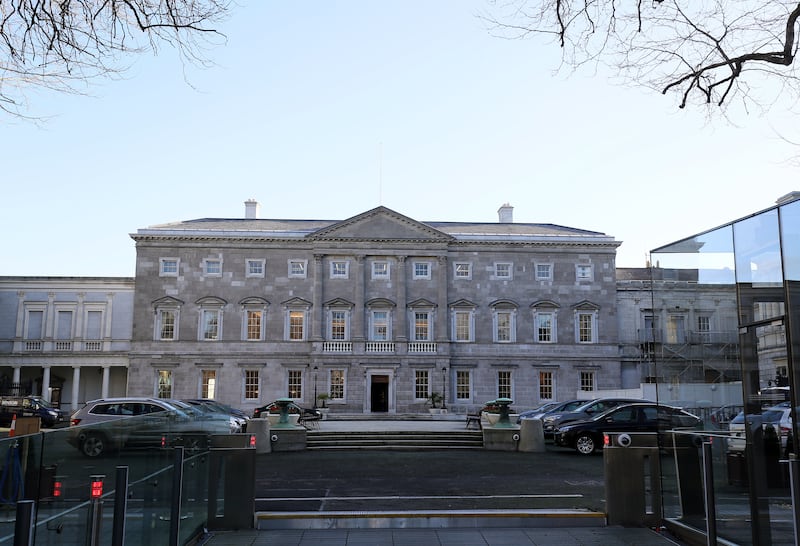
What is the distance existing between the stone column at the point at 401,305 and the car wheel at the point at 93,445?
1673 inches

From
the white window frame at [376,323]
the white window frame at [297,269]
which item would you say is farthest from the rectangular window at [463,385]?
the white window frame at [297,269]

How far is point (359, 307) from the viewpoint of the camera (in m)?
49.4

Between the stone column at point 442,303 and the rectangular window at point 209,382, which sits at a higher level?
the stone column at point 442,303

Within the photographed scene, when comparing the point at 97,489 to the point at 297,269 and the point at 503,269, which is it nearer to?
the point at 297,269

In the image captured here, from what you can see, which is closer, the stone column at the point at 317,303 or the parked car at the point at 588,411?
the parked car at the point at 588,411

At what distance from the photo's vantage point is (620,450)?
11.1 meters

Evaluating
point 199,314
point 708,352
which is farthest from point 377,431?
point 199,314

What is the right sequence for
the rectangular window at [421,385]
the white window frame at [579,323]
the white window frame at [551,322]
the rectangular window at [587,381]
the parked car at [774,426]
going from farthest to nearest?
the white window frame at [579,323]
the white window frame at [551,322]
the rectangular window at [587,381]
the rectangular window at [421,385]
the parked car at [774,426]

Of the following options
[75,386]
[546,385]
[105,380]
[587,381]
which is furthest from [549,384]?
[75,386]

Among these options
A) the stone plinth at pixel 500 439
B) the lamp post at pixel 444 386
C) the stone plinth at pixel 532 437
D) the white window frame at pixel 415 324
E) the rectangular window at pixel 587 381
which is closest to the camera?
the stone plinth at pixel 532 437

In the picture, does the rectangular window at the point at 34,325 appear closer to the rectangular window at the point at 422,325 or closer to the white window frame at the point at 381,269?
the white window frame at the point at 381,269

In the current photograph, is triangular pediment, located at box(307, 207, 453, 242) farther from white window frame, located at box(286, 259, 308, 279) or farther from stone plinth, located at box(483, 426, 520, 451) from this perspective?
stone plinth, located at box(483, 426, 520, 451)

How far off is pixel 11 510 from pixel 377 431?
2309 centimetres

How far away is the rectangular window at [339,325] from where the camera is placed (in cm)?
4950
